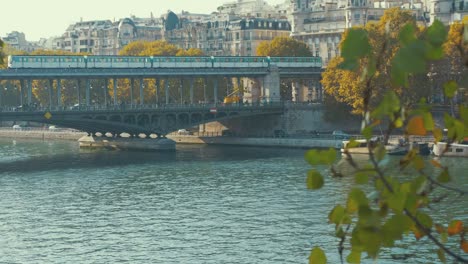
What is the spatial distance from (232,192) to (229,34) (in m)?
106

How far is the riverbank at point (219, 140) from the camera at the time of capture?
8225 cm

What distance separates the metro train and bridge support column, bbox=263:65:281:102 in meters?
1.16

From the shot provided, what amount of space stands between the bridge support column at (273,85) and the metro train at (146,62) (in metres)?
1.16

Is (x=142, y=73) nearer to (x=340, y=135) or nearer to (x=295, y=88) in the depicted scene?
(x=340, y=135)

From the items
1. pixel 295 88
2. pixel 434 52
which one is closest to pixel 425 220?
pixel 434 52

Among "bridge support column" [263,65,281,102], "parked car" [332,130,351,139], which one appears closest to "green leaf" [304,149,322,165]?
"parked car" [332,130,351,139]

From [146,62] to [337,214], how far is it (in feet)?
276

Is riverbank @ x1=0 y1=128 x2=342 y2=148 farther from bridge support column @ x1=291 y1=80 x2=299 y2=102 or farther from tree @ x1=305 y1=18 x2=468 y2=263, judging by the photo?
tree @ x1=305 y1=18 x2=468 y2=263

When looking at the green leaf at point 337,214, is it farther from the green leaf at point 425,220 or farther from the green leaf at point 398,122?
the green leaf at point 398,122

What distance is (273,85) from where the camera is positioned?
95.6 meters

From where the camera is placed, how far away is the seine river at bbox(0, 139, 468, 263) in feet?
111

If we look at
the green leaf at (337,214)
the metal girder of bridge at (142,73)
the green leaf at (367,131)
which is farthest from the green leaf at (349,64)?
the metal girder of bridge at (142,73)

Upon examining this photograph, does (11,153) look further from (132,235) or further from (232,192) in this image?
(132,235)

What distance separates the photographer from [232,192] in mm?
50406
